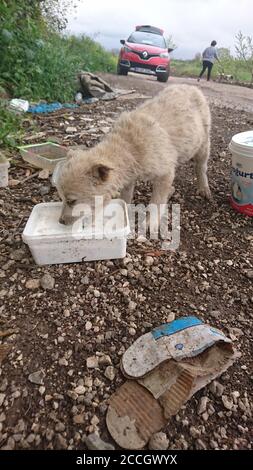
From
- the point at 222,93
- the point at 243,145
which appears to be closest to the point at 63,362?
the point at 243,145

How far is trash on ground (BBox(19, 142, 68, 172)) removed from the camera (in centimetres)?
452

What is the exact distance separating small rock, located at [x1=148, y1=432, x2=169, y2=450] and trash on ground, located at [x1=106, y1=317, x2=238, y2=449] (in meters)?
0.02

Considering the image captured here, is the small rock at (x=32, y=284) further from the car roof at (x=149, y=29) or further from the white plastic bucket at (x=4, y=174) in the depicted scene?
the car roof at (x=149, y=29)

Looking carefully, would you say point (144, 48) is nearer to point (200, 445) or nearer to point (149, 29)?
point (149, 29)

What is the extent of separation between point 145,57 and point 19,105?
32.4ft

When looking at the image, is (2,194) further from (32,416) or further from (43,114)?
(43,114)

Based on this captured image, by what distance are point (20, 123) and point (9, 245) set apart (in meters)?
3.49

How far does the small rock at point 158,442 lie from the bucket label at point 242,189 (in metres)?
2.66

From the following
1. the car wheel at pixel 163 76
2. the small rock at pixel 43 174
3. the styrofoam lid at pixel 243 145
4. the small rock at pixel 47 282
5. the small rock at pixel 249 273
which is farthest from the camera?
the car wheel at pixel 163 76

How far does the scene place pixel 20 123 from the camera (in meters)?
5.98

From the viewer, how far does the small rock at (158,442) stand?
1.85 meters

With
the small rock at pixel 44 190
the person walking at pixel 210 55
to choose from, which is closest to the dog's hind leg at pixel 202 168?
the small rock at pixel 44 190

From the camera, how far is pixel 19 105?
658 cm

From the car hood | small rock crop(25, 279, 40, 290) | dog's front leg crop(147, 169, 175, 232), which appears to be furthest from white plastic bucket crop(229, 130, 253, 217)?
the car hood
